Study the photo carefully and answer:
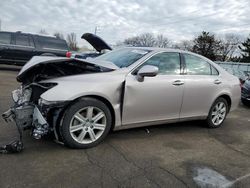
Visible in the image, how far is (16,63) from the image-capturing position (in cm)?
1235

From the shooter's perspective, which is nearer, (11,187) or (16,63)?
(11,187)

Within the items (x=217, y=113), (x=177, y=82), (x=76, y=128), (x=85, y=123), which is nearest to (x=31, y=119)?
(x=76, y=128)

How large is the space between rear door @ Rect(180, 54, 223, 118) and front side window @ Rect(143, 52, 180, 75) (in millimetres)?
203

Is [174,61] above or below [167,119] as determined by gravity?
above

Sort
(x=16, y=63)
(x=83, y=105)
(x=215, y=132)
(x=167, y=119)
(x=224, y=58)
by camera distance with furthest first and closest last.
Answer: (x=224, y=58) → (x=16, y=63) → (x=215, y=132) → (x=167, y=119) → (x=83, y=105)

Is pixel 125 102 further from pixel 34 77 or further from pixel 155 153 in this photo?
pixel 34 77

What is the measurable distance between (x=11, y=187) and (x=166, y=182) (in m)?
1.61

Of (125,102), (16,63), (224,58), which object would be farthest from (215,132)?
(224,58)

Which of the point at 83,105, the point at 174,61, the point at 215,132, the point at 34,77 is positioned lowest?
the point at 215,132

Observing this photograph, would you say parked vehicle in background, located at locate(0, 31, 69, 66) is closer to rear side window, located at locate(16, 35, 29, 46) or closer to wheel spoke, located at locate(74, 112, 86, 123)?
rear side window, located at locate(16, 35, 29, 46)

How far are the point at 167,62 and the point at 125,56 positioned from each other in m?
0.72

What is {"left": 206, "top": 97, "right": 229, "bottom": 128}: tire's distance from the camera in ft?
18.2

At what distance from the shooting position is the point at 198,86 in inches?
200

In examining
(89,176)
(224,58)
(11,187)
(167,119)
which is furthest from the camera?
(224,58)
